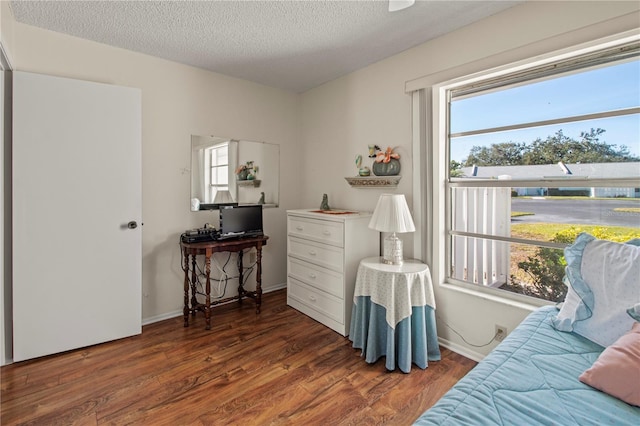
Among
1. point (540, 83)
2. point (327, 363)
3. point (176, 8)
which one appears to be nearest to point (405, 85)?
point (540, 83)

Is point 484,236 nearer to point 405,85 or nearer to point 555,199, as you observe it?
point 555,199

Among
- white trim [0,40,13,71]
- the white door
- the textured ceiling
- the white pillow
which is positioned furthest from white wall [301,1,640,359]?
white trim [0,40,13,71]

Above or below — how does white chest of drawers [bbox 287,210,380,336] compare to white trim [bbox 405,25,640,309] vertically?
below

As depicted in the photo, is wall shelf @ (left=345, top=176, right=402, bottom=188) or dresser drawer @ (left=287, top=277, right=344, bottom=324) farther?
wall shelf @ (left=345, top=176, right=402, bottom=188)

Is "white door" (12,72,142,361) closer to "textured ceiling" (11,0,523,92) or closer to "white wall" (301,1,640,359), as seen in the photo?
"textured ceiling" (11,0,523,92)

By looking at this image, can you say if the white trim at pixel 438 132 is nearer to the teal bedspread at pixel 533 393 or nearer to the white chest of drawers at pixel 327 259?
the white chest of drawers at pixel 327 259

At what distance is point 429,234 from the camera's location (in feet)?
8.39

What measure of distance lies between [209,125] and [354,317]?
94.5 inches

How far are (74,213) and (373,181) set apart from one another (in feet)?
8.18

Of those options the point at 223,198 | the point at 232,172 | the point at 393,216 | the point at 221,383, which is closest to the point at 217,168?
the point at 232,172

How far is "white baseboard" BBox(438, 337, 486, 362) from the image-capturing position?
88.7 inches

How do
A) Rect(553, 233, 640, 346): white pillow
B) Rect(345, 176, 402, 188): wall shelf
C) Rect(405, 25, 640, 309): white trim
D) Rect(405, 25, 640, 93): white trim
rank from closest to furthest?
Rect(553, 233, 640, 346): white pillow → Rect(405, 25, 640, 93): white trim → Rect(405, 25, 640, 309): white trim → Rect(345, 176, 402, 188): wall shelf

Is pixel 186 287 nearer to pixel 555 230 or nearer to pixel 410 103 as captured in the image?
pixel 410 103

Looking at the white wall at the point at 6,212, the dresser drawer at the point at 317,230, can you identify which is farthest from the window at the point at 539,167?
the white wall at the point at 6,212
